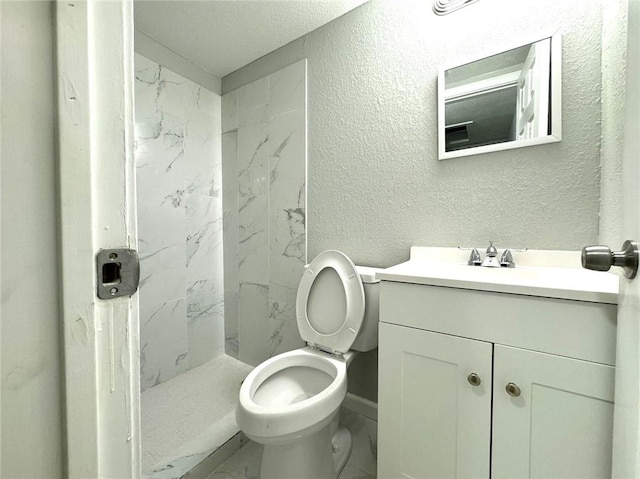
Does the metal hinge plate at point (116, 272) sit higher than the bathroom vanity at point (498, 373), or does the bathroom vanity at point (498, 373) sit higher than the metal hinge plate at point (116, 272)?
the metal hinge plate at point (116, 272)

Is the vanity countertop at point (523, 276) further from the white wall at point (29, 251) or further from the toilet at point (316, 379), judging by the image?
the white wall at point (29, 251)

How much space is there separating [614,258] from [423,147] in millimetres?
902

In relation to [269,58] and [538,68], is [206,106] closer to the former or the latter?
[269,58]

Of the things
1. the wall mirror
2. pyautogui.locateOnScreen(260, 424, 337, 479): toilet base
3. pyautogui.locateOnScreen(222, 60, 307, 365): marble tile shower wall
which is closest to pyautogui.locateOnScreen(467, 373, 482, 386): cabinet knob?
pyautogui.locateOnScreen(260, 424, 337, 479): toilet base

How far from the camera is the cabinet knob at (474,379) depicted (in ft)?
2.45

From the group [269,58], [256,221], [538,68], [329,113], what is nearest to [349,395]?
[256,221]

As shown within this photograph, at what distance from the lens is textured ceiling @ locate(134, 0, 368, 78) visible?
137 cm

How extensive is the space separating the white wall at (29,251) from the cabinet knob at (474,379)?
33.7 inches

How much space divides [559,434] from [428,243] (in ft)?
2.40

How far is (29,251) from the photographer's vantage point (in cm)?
25

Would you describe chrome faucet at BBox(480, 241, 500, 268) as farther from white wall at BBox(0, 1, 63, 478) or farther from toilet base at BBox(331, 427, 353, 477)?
white wall at BBox(0, 1, 63, 478)

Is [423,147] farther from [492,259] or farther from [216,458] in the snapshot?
[216,458]

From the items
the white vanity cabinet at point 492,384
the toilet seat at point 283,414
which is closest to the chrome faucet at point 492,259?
the white vanity cabinet at point 492,384

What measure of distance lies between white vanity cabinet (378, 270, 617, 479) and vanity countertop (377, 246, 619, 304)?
0.02m
